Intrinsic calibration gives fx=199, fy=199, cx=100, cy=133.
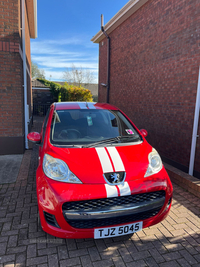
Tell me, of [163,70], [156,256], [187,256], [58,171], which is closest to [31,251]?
[58,171]

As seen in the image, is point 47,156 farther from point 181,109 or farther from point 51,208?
point 181,109

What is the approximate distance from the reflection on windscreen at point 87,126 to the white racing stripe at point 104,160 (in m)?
0.33

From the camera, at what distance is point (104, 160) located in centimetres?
249

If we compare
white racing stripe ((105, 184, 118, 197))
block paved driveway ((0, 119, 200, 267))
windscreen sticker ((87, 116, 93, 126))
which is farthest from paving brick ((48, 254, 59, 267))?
windscreen sticker ((87, 116, 93, 126))

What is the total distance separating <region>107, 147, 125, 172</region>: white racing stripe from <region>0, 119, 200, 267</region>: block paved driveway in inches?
38.4

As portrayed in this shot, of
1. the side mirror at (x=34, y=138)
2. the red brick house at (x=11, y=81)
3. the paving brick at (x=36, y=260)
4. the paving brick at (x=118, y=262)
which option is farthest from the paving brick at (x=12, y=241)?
the red brick house at (x=11, y=81)

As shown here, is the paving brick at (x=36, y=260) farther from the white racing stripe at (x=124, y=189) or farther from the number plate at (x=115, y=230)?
the white racing stripe at (x=124, y=189)

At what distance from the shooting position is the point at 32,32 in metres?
12.5

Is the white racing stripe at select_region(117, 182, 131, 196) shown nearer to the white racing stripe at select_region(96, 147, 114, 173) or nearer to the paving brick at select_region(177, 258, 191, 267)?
the white racing stripe at select_region(96, 147, 114, 173)

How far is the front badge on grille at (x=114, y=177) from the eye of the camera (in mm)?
2296

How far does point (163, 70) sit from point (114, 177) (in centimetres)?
444

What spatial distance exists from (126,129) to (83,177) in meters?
1.42

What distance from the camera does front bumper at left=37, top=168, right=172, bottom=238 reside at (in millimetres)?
2131

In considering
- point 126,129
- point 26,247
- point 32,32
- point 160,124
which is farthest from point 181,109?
point 32,32
